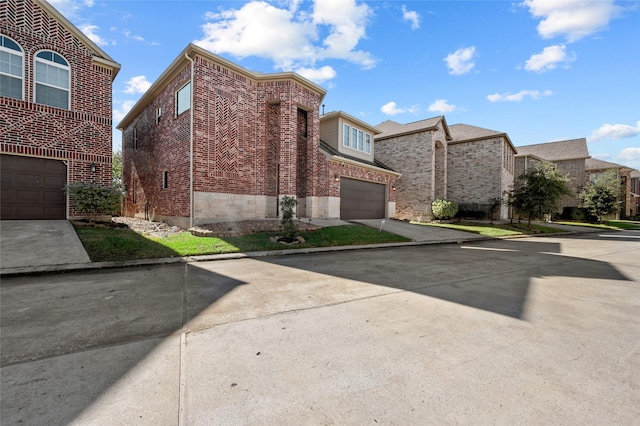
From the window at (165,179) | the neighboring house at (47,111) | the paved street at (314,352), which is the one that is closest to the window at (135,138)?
the window at (165,179)

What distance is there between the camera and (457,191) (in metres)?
28.1

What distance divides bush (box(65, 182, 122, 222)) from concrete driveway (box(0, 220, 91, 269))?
41.9 inches

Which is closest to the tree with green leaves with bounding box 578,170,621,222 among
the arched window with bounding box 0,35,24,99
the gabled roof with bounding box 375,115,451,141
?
the gabled roof with bounding box 375,115,451,141

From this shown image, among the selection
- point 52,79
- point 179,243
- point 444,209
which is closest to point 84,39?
point 52,79

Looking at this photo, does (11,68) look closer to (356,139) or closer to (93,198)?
(93,198)

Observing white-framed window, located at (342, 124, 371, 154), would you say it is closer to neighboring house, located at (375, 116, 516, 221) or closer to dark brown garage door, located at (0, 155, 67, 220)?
neighboring house, located at (375, 116, 516, 221)

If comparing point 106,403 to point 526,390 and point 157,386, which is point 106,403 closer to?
point 157,386

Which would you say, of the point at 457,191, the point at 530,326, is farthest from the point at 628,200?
the point at 530,326

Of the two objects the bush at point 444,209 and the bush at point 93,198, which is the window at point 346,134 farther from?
the bush at point 93,198

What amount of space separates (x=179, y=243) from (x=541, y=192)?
23905mm

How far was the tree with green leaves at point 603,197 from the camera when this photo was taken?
30188 mm

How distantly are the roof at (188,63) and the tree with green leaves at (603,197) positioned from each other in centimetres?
3462

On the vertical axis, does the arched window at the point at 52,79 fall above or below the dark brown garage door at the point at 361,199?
above

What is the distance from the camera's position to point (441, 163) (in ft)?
83.3
